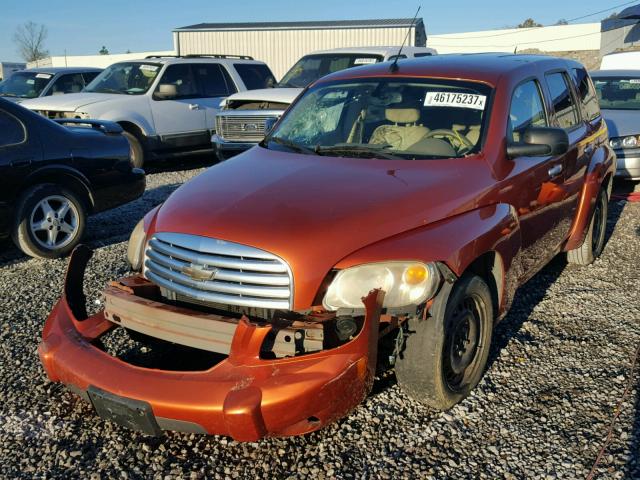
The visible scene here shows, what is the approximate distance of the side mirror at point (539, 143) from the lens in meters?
3.71

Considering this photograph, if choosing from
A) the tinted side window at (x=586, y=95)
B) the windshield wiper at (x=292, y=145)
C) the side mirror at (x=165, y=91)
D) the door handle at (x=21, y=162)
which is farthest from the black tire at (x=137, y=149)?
the tinted side window at (x=586, y=95)

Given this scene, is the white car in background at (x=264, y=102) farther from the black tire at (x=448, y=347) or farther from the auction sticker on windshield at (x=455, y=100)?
the black tire at (x=448, y=347)

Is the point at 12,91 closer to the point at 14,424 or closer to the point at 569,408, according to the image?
the point at 14,424

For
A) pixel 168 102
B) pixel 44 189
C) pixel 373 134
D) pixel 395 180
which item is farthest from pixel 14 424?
pixel 168 102

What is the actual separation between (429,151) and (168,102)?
7967mm

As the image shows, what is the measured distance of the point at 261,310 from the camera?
2.89 meters

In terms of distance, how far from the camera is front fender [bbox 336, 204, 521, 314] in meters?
2.82

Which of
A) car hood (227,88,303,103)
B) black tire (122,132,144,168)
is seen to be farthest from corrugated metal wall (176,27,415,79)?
black tire (122,132,144,168)

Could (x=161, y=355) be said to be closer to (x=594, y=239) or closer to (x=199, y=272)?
(x=199, y=272)

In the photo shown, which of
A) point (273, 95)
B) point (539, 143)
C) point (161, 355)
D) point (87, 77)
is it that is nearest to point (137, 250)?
point (161, 355)

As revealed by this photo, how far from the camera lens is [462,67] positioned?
4246 mm

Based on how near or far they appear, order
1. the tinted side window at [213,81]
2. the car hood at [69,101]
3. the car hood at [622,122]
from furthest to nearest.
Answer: the tinted side window at [213,81] < the car hood at [69,101] < the car hood at [622,122]

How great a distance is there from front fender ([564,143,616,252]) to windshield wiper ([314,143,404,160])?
1.98 m

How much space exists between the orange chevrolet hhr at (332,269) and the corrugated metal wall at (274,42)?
83.0 ft
